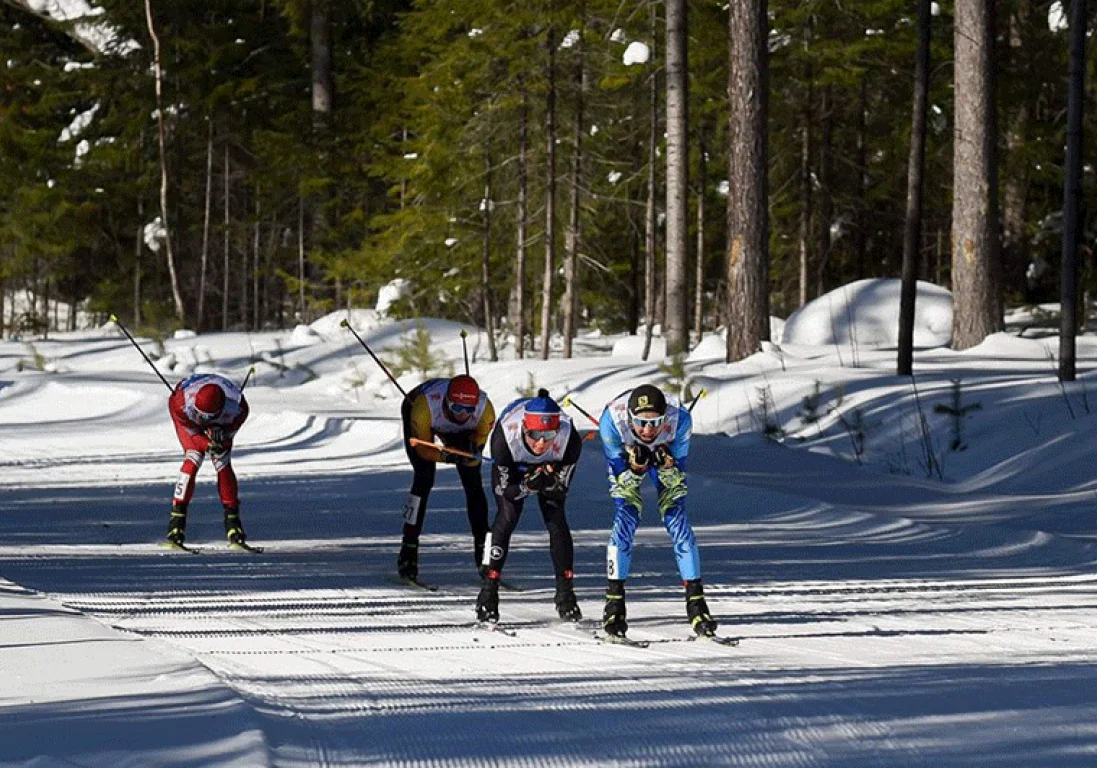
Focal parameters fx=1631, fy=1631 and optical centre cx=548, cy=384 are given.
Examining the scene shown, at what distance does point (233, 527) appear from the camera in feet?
47.3

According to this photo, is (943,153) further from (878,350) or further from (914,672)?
(914,672)

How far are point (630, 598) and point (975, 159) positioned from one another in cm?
1634

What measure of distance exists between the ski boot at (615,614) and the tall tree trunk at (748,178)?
53.0 ft

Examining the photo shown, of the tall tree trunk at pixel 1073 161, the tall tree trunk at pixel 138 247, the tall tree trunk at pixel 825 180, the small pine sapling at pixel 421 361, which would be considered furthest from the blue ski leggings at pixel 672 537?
the tall tree trunk at pixel 138 247

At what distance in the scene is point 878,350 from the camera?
27.9 meters

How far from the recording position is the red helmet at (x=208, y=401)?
47.5 feet

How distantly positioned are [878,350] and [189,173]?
30.1m

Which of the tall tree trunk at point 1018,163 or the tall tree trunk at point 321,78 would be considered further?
the tall tree trunk at point 321,78

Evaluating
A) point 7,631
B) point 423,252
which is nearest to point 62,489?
point 7,631

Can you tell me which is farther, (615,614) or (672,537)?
(672,537)

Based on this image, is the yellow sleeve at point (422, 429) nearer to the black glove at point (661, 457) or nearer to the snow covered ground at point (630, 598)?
the snow covered ground at point (630, 598)

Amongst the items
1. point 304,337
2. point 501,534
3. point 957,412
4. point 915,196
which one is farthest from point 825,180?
point 501,534

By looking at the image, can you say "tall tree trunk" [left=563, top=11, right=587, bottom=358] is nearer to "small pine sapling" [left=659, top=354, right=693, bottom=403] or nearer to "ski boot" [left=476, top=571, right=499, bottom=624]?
"small pine sapling" [left=659, top=354, right=693, bottom=403]

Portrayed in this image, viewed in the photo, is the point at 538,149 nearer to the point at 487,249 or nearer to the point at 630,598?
the point at 487,249
